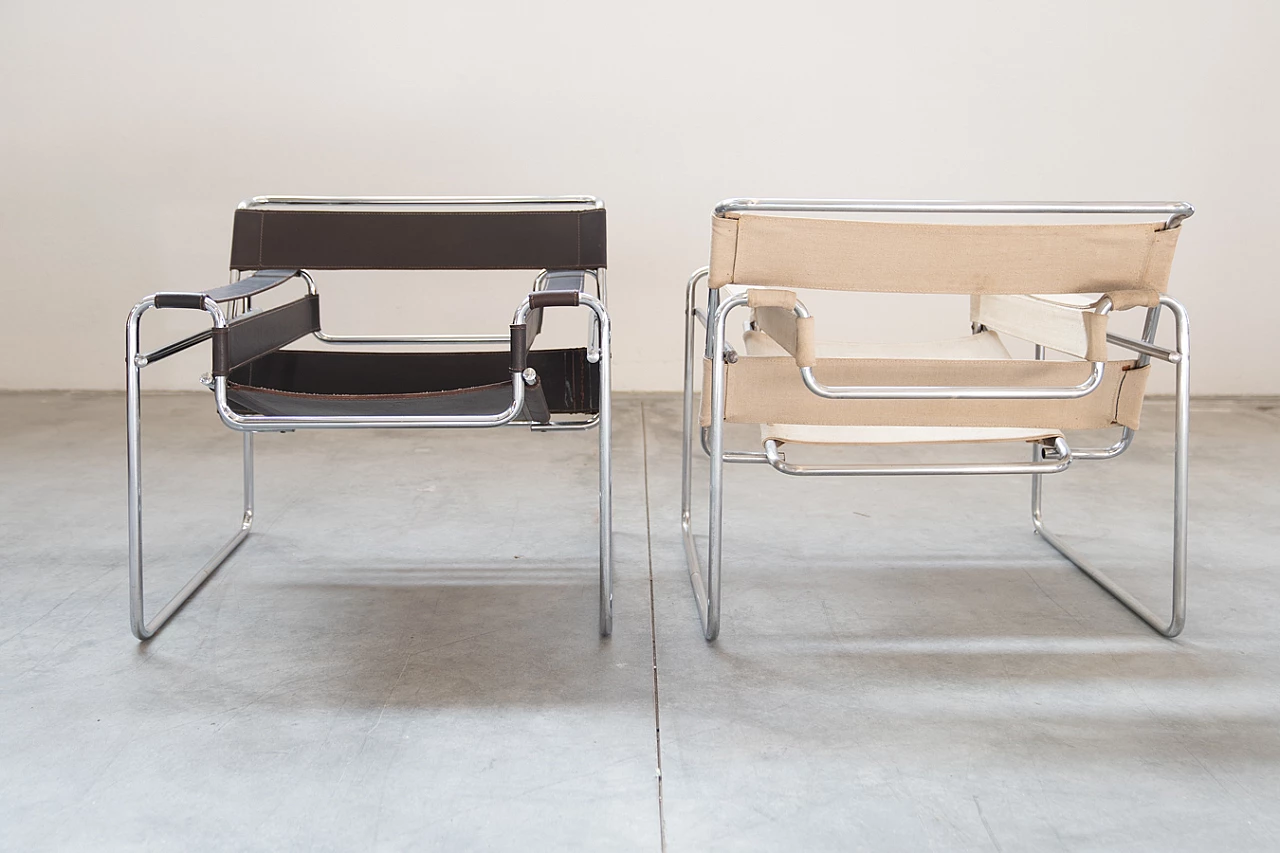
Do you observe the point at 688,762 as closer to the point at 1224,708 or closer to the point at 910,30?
the point at 1224,708

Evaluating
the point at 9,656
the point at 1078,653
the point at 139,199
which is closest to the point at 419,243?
the point at 9,656

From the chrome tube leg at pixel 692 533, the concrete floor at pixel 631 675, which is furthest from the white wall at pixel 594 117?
the chrome tube leg at pixel 692 533

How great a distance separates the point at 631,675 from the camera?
5.61 ft

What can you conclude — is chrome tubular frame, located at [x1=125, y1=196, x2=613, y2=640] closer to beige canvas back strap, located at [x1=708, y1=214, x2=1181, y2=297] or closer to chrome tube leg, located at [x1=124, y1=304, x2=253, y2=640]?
chrome tube leg, located at [x1=124, y1=304, x2=253, y2=640]

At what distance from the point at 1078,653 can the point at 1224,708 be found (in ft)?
0.80

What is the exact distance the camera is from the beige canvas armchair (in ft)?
5.34

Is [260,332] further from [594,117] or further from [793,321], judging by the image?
[594,117]

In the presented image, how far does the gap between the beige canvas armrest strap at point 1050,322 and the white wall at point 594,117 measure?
6.06ft

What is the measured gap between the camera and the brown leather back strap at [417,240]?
2.35m

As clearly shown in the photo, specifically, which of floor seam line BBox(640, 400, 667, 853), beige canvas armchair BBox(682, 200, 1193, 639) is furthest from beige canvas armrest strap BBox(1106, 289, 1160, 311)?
floor seam line BBox(640, 400, 667, 853)

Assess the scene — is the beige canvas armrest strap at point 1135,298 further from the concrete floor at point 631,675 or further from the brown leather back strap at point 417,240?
the brown leather back strap at point 417,240

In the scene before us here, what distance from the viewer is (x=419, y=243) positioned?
2426mm

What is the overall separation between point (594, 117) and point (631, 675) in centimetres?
270

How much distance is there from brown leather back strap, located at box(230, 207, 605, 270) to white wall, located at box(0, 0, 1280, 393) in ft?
5.28
